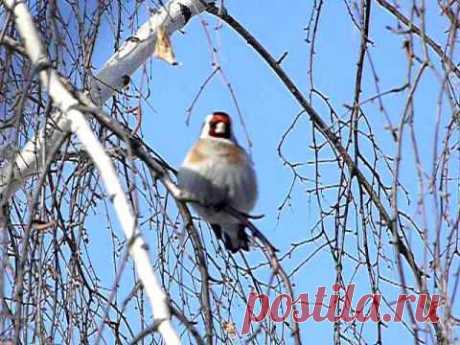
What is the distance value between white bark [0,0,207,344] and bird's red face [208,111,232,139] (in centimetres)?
21

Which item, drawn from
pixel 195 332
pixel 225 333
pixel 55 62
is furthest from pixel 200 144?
pixel 225 333

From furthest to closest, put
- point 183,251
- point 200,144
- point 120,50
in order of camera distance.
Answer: point 120,50 < point 183,251 < point 200,144

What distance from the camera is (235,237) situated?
→ 1.51 m

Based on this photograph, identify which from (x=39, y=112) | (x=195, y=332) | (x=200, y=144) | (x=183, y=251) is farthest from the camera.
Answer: (x=183, y=251)

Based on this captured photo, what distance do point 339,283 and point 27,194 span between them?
56 cm

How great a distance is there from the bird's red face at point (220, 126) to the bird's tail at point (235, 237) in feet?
0.42

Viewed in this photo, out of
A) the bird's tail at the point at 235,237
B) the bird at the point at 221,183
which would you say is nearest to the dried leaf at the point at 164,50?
the bird at the point at 221,183

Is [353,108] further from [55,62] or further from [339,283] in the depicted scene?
[55,62]

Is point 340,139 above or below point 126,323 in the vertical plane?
above

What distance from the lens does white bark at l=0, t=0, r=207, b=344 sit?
1172 millimetres

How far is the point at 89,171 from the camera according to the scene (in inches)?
75.3

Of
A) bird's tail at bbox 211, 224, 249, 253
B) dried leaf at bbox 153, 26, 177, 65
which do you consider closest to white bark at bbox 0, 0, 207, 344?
dried leaf at bbox 153, 26, 177, 65

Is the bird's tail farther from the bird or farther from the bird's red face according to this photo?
the bird's red face

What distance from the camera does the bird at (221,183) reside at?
1.47m
